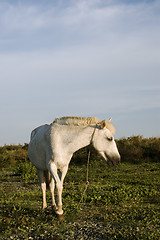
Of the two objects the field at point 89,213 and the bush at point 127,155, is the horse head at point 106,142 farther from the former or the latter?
the bush at point 127,155

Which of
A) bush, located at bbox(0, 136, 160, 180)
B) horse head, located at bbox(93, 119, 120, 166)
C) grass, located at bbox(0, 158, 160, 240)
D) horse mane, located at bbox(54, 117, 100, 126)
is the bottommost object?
bush, located at bbox(0, 136, 160, 180)

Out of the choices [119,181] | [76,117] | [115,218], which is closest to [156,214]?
[115,218]

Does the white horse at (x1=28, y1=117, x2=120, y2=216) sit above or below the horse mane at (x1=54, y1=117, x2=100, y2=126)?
below

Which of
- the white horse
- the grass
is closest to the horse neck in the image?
the white horse

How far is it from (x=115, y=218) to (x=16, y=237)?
7.60 ft

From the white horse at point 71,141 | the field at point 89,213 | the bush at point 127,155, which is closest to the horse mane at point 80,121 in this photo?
the white horse at point 71,141

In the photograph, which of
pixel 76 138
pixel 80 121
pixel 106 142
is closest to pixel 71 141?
pixel 76 138

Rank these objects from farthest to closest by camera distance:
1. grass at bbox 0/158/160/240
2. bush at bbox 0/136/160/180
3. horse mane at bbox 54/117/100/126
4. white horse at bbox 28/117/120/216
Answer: bush at bbox 0/136/160/180, horse mane at bbox 54/117/100/126, white horse at bbox 28/117/120/216, grass at bbox 0/158/160/240

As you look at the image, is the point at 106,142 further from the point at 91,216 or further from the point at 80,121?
the point at 91,216

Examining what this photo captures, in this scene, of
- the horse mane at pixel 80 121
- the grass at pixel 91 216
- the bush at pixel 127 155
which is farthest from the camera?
the bush at pixel 127 155

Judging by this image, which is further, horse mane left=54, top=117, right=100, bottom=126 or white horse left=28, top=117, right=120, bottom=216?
horse mane left=54, top=117, right=100, bottom=126

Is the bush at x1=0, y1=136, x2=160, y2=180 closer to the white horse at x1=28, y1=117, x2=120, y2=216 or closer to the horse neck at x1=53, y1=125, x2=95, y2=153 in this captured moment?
the white horse at x1=28, y1=117, x2=120, y2=216

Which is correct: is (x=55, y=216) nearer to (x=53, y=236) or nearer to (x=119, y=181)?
(x=53, y=236)

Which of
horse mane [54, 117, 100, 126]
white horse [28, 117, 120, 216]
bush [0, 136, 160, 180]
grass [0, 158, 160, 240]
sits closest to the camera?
grass [0, 158, 160, 240]
